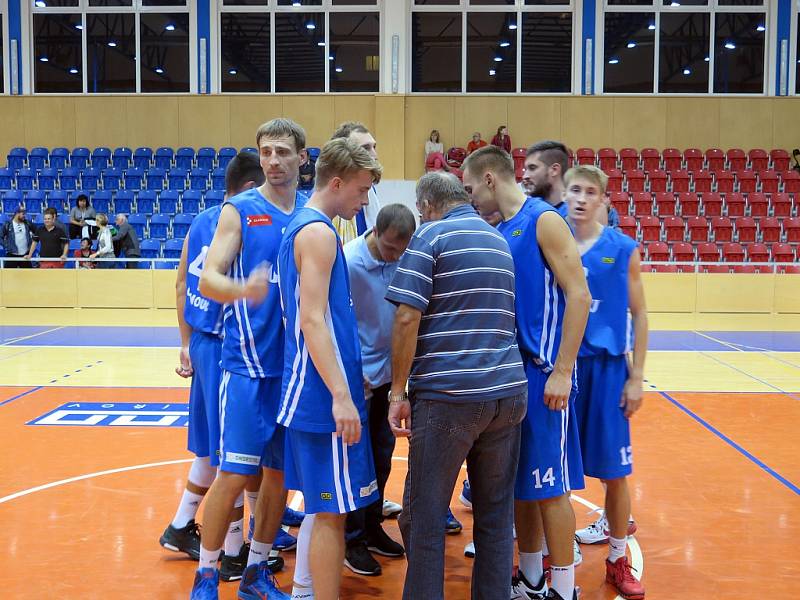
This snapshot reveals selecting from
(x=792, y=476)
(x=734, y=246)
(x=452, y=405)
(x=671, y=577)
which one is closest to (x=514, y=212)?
(x=452, y=405)

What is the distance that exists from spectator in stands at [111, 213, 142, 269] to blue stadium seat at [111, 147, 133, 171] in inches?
204

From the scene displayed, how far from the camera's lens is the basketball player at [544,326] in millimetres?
3369

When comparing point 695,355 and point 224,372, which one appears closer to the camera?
point 224,372

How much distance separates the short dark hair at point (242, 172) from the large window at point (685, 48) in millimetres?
18122

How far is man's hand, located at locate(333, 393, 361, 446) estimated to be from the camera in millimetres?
3051

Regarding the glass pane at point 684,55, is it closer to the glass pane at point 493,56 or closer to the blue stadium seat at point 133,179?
the glass pane at point 493,56

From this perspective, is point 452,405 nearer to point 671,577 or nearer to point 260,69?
point 671,577

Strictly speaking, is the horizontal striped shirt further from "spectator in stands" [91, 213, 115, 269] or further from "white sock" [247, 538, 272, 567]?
"spectator in stands" [91, 213, 115, 269]

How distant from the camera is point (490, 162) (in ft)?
11.4

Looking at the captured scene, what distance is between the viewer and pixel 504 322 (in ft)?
10.3

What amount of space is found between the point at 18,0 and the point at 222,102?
19.1ft

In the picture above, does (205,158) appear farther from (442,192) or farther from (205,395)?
(442,192)

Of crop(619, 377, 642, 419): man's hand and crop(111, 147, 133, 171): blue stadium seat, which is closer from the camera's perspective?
crop(619, 377, 642, 419): man's hand

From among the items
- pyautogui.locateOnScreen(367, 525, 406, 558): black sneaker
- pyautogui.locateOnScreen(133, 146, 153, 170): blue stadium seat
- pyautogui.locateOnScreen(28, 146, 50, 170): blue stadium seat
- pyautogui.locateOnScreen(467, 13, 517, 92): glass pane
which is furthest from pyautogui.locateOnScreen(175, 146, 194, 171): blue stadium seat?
pyautogui.locateOnScreen(367, 525, 406, 558): black sneaker
